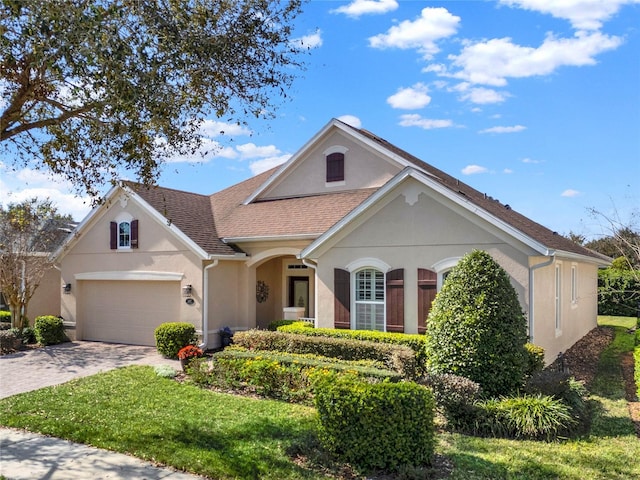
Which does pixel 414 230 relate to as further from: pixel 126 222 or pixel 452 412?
pixel 126 222

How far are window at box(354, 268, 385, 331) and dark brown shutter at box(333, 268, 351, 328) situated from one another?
0.78 feet

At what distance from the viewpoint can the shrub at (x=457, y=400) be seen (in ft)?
26.8

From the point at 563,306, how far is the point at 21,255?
64.7 feet

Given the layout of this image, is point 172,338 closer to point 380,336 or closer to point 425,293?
point 380,336

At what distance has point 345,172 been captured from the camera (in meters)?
18.2

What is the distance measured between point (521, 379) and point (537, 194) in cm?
1371

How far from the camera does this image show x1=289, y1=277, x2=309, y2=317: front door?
62.5ft

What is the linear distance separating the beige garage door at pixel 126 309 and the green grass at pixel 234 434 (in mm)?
6182

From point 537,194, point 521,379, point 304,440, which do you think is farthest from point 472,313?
point 537,194

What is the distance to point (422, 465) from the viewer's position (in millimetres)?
6500

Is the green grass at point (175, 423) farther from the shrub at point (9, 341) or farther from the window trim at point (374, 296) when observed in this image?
the shrub at point (9, 341)

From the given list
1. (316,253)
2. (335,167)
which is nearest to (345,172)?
(335,167)

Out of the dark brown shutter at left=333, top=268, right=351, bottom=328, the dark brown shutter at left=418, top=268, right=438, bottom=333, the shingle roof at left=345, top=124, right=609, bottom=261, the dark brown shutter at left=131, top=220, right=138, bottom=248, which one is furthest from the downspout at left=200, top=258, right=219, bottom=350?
the shingle roof at left=345, top=124, right=609, bottom=261

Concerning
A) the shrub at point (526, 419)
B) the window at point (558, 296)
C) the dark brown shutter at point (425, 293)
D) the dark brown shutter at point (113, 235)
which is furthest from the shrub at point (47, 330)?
the window at point (558, 296)
